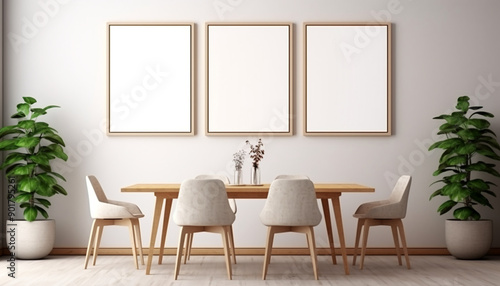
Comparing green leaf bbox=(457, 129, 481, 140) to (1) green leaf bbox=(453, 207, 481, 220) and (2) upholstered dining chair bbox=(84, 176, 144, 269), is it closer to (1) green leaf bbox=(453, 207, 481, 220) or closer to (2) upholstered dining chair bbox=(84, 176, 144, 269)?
(1) green leaf bbox=(453, 207, 481, 220)

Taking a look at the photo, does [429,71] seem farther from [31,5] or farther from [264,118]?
[31,5]

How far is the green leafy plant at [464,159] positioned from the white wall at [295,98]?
0.34 m

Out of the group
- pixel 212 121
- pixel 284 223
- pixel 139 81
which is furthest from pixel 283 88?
pixel 284 223

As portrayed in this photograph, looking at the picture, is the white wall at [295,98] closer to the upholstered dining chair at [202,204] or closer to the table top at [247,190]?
the table top at [247,190]

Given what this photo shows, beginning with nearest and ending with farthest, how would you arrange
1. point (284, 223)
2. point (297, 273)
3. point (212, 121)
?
point (284, 223), point (297, 273), point (212, 121)

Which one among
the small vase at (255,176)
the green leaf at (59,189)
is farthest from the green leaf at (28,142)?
the small vase at (255,176)

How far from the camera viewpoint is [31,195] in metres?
6.74

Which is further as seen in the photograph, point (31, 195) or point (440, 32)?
point (440, 32)

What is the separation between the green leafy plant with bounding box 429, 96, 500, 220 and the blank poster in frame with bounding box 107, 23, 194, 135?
8.48ft

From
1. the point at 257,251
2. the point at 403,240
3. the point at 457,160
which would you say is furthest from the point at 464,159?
the point at 257,251

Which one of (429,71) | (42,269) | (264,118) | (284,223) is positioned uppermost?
(429,71)

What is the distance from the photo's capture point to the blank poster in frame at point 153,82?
7.18 meters

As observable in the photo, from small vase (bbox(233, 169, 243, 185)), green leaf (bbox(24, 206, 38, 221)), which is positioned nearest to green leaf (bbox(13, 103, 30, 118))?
green leaf (bbox(24, 206, 38, 221))

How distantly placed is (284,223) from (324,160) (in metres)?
1.82
